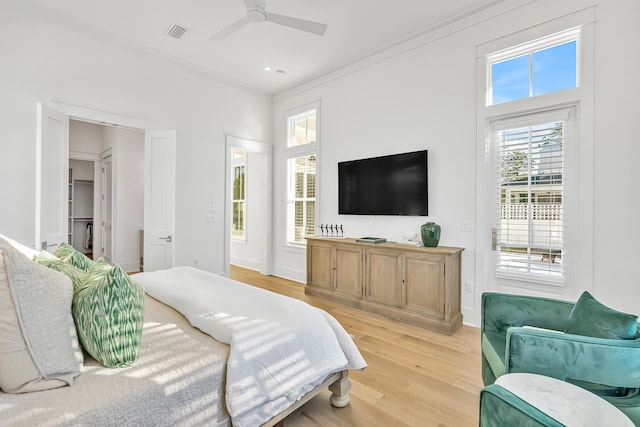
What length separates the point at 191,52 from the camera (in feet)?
13.4

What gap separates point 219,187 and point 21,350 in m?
3.99

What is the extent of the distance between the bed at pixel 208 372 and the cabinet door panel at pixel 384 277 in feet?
5.43

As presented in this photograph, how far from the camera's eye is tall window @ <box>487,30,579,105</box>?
2.79 metres

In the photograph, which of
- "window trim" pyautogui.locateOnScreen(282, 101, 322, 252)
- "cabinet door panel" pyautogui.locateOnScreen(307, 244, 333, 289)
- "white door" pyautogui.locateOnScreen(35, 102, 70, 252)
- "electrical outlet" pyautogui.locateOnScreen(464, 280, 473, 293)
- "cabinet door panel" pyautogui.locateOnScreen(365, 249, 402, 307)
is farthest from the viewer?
"window trim" pyautogui.locateOnScreen(282, 101, 322, 252)

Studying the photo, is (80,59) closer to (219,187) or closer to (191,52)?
(191,52)

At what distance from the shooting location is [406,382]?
2176 millimetres

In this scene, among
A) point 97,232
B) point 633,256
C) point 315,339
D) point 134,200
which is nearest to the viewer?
point 315,339

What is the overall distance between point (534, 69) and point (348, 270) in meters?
2.92

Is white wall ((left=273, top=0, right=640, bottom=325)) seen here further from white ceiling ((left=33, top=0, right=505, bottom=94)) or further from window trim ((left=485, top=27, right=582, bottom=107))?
white ceiling ((left=33, top=0, right=505, bottom=94))

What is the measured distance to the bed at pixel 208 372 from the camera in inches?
40.3

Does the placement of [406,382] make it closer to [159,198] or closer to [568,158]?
[568,158]

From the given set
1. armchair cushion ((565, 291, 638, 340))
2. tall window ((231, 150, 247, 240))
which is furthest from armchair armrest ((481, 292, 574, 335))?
tall window ((231, 150, 247, 240))

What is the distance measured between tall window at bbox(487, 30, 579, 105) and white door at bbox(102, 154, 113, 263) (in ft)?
21.1

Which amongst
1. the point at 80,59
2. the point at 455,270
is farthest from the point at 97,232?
the point at 455,270
